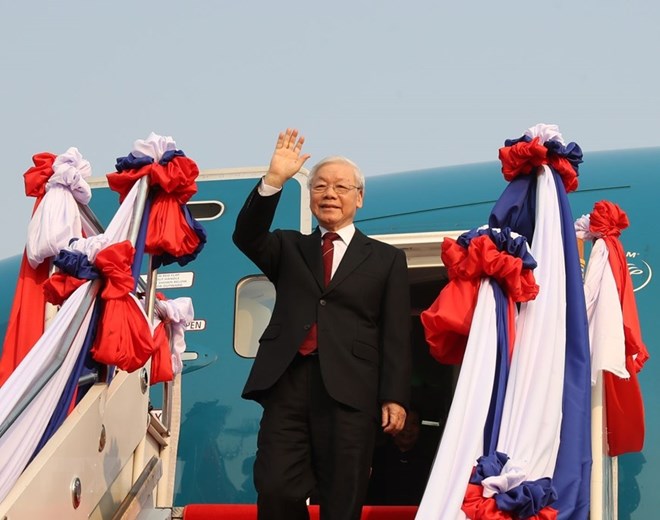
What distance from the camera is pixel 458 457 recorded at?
4.04 m

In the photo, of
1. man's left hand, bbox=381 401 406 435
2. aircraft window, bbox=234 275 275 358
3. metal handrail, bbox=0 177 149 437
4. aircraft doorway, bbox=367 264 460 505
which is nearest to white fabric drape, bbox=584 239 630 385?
man's left hand, bbox=381 401 406 435

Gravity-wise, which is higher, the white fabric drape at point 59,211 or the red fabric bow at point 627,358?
the white fabric drape at point 59,211

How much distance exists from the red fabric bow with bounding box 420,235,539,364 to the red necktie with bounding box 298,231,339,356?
0.53 metres

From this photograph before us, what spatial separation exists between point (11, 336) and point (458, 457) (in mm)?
2580

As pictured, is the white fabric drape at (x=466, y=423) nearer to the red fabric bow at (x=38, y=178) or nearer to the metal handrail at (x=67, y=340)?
the metal handrail at (x=67, y=340)

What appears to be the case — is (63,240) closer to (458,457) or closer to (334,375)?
(334,375)

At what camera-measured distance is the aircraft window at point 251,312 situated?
290 inches

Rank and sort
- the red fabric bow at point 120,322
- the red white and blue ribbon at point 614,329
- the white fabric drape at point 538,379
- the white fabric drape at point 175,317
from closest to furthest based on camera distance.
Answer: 1. the white fabric drape at point 538,379
2. the red fabric bow at point 120,322
3. the red white and blue ribbon at point 614,329
4. the white fabric drape at point 175,317

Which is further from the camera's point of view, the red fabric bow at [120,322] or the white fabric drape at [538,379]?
the red fabric bow at [120,322]

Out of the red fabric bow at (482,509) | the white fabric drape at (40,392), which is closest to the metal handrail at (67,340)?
the white fabric drape at (40,392)

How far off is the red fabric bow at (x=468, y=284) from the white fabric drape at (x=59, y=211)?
2.09 m

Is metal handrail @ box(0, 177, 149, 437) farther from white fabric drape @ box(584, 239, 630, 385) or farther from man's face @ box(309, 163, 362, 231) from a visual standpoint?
white fabric drape @ box(584, 239, 630, 385)

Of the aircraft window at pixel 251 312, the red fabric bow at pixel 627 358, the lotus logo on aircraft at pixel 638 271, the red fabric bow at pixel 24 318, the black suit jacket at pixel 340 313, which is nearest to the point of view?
the black suit jacket at pixel 340 313

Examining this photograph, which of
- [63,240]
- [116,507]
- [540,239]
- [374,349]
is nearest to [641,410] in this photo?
[540,239]
